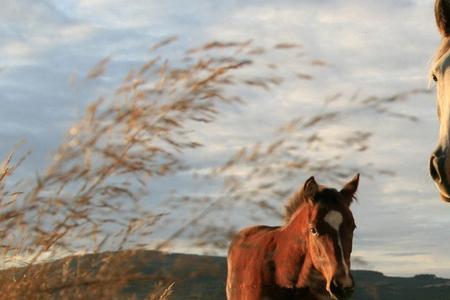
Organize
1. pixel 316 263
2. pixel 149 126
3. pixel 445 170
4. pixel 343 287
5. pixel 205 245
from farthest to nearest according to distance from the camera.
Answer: pixel 316 263
pixel 343 287
pixel 445 170
pixel 149 126
pixel 205 245


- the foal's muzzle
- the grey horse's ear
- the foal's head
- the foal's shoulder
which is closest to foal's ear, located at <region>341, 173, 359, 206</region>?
the foal's head

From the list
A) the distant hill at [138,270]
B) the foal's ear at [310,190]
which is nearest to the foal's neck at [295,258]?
the foal's ear at [310,190]

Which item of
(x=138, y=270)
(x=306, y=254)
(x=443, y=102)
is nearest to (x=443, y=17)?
(x=443, y=102)

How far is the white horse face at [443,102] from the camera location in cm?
496

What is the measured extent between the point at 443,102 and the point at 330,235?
2.50 meters

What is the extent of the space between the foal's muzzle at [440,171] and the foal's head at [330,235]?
276cm

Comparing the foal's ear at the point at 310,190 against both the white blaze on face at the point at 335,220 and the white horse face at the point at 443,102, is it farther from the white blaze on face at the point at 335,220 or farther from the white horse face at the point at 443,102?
the white horse face at the point at 443,102

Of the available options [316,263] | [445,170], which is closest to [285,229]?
[316,263]

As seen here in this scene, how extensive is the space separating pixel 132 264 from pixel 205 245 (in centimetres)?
33

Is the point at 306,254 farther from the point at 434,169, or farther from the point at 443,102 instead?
the point at 434,169

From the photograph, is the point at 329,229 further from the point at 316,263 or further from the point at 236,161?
the point at 236,161

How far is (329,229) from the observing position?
792cm

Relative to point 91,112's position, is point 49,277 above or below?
below

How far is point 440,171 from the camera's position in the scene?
495 cm
